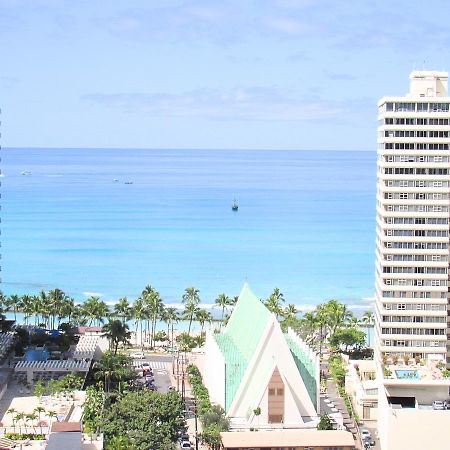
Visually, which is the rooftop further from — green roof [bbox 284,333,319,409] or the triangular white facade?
green roof [bbox 284,333,319,409]

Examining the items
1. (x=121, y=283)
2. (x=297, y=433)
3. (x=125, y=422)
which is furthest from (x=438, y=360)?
(x=121, y=283)

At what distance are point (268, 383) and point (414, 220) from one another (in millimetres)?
16608

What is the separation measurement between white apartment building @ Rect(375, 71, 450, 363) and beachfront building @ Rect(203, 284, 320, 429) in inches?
371

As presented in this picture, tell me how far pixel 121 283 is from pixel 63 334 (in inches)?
1910

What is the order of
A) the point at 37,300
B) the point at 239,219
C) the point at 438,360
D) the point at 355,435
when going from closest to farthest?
the point at 355,435 < the point at 438,360 < the point at 37,300 < the point at 239,219

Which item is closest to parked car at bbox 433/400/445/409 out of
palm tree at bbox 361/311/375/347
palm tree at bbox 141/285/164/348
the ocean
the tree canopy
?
the tree canopy

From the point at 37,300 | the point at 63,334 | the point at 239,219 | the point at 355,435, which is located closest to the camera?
the point at 355,435

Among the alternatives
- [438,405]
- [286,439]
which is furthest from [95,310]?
[438,405]

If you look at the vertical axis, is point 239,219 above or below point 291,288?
above

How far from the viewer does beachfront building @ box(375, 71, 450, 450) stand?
198 ft

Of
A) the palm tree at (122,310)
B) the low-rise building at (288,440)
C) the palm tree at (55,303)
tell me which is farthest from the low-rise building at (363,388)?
the palm tree at (55,303)

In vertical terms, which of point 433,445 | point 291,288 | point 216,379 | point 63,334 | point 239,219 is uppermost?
point 239,219

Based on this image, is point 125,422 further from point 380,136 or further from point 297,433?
point 380,136

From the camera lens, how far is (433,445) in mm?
49344
